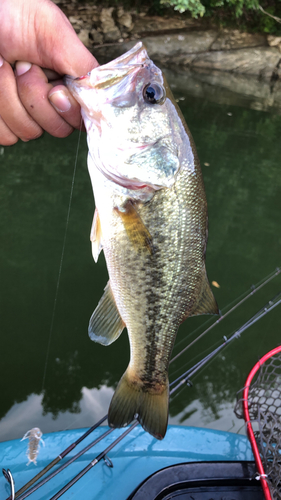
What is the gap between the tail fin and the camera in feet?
5.18

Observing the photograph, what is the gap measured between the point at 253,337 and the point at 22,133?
3.57 metres

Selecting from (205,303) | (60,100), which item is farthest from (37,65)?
(205,303)

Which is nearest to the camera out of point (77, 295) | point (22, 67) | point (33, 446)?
point (22, 67)

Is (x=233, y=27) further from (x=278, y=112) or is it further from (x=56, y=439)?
(x=56, y=439)

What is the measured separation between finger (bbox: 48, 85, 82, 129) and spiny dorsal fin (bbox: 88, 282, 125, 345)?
687 mm

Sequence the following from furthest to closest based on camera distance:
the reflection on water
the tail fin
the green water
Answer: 1. the green water
2. the reflection on water
3. the tail fin

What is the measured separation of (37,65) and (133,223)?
0.69 meters

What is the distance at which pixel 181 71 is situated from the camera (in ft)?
48.7

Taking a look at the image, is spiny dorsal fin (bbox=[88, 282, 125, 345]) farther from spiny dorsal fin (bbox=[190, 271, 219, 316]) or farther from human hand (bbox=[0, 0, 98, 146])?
human hand (bbox=[0, 0, 98, 146])

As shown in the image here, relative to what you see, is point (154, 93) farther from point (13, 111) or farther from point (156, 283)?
point (156, 283)

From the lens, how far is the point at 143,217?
1.46 meters

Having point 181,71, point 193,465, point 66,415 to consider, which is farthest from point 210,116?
point 193,465

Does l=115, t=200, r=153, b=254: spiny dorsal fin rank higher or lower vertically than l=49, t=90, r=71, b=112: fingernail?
lower

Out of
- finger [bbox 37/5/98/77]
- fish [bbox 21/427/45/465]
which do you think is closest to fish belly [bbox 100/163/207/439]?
finger [bbox 37/5/98/77]
